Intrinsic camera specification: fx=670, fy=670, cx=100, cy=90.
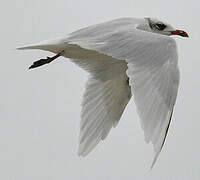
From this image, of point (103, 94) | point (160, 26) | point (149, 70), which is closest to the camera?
point (149, 70)

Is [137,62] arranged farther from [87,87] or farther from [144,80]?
[87,87]

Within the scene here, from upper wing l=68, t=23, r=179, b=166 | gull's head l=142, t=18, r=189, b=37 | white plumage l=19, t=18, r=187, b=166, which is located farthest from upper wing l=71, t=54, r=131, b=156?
upper wing l=68, t=23, r=179, b=166

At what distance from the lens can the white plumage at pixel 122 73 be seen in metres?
3.90

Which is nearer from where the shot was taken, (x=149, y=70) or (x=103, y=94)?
(x=149, y=70)

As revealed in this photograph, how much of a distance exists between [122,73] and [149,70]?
45.8 inches

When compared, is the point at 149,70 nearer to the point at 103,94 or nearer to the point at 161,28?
the point at 103,94

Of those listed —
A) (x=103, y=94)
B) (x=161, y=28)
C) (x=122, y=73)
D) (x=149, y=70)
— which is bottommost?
(x=103, y=94)

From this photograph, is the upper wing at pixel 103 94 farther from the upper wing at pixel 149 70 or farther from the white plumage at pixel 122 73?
the upper wing at pixel 149 70

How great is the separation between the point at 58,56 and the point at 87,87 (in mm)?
429

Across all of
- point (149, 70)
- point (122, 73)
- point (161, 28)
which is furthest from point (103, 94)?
point (149, 70)

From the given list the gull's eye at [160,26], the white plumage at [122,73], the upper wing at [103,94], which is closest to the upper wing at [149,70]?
the white plumage at [122,73]

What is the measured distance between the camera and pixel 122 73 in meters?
5.25

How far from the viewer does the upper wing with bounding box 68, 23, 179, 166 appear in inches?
151

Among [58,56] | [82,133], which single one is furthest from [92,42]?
[82,133]
